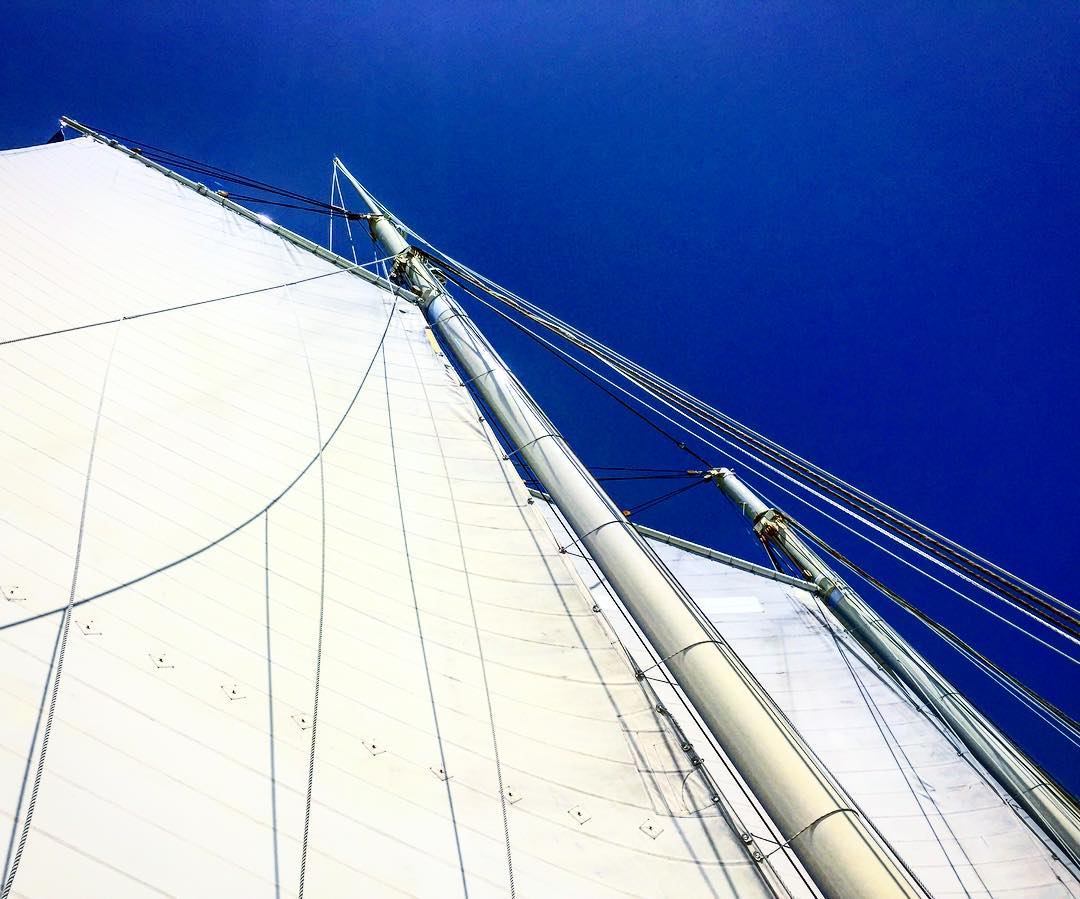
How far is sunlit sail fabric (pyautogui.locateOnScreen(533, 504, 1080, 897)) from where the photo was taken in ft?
25.7

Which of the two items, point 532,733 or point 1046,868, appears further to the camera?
point 1046,868

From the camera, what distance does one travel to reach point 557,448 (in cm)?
529

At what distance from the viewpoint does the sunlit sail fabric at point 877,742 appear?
25.7 ft

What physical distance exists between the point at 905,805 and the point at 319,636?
8666 millimetres

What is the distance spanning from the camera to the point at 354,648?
4152mm

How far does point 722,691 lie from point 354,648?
7.82 ft

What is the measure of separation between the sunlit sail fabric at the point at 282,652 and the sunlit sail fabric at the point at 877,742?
194 centimetres

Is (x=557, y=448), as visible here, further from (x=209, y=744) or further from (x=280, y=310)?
(x=280, y=310)

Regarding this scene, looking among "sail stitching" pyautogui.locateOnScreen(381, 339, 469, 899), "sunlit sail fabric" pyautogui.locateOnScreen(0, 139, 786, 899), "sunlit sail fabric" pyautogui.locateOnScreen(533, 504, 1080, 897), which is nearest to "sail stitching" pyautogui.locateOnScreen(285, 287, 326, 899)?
"sunlit sail fabric" pyautogui.locateOnScreen(0, 139, 786, 899)

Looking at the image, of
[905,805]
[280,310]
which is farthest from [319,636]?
[905,805]

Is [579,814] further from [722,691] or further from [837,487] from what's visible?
[837,487]

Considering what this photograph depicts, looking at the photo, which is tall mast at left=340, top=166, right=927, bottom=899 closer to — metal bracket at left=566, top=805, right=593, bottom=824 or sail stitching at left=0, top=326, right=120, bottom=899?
metal bracket at left=566, top=805, right=593, bottom=824

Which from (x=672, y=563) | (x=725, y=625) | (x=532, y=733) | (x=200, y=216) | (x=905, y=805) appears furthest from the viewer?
(x=672, y=563)

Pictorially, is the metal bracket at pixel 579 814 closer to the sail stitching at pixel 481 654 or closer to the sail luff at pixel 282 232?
the sail stitching at pixel 481 654
